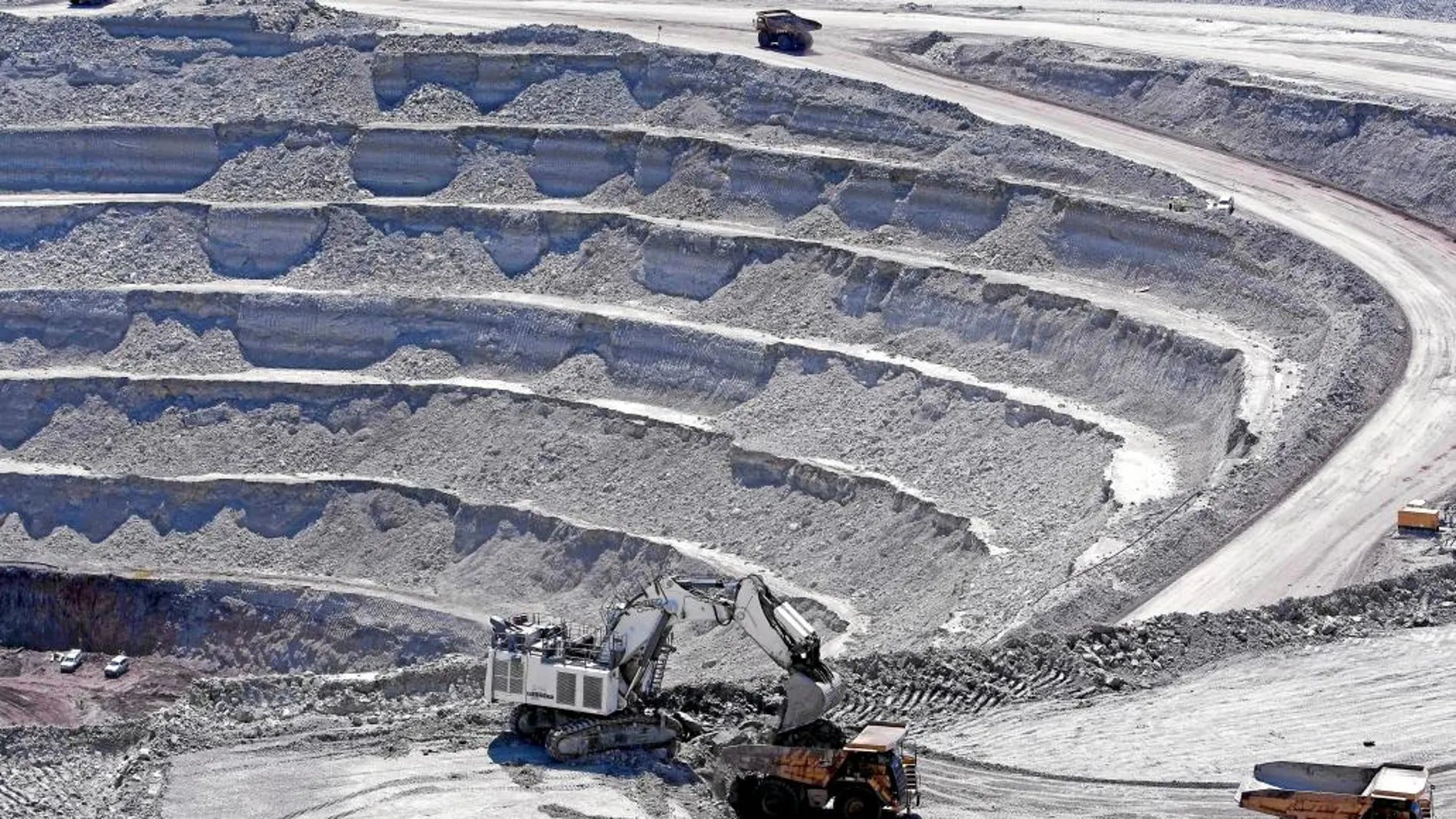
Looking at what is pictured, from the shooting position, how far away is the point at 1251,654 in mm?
32312

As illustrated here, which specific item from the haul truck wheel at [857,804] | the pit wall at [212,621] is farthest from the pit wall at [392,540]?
the haul truck wheel at [857,804]

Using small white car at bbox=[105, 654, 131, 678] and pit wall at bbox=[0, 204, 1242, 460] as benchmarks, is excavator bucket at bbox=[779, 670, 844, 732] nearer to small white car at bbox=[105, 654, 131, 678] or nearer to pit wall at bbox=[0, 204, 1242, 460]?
pit wall at bbox=[0, 204, 1242, 460]

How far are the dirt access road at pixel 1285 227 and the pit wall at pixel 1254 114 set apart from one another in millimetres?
815

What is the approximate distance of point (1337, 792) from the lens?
78.3 ft

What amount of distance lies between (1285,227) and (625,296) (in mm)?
17849

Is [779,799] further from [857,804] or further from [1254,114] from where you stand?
[1254,114]

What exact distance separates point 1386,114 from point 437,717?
3506 centimetres

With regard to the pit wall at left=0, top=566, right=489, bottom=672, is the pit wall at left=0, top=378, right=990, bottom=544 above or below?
above

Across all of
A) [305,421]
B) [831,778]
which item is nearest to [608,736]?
[831,778]

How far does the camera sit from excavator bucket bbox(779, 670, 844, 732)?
89.1ft

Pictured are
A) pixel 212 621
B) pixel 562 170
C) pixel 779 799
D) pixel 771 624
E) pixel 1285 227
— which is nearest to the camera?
pixel 779 799

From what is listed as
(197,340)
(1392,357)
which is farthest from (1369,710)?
(197,340)

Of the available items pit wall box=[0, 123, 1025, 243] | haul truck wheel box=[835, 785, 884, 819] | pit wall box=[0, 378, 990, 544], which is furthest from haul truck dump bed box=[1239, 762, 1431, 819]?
pit wall box=[0, 123, 1025, 243]

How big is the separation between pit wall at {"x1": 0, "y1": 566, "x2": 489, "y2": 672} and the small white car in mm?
1794
